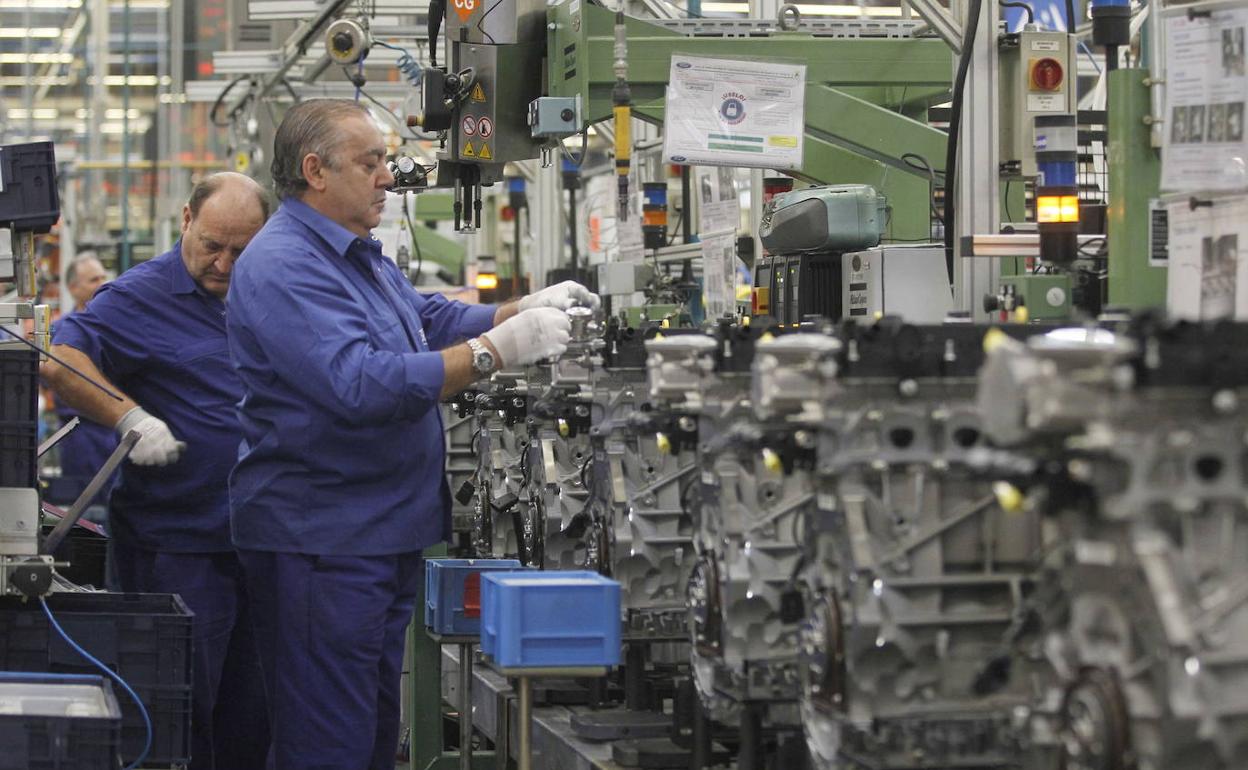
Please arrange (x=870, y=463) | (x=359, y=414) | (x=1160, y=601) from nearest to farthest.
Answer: (x=1160, y=601), (x=870, y=463), (x=359, y=414)

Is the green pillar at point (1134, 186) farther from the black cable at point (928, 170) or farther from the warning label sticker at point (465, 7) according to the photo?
the warning label sticker at point (465, 7)

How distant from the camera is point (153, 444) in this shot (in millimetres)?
4730

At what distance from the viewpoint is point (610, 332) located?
14.7 feet

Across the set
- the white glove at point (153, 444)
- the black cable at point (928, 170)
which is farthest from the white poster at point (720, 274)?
the white glove at point (153, 444)

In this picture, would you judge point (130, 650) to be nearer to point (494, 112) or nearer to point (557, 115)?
point (557, 115)

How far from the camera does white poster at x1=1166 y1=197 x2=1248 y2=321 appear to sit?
3.33 meters

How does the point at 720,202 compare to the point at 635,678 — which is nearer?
the point at 635,678

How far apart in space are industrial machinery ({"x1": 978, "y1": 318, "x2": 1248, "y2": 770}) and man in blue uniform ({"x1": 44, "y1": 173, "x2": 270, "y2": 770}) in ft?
10.6

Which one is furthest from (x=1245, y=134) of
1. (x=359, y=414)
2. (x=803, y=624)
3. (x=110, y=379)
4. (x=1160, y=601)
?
(x=110, y=379)

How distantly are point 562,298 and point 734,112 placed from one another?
129 centimetres

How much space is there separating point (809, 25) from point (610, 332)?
189cm

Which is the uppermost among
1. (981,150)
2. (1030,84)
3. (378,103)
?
(378,103)

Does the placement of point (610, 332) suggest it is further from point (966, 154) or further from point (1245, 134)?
point (1245, 134)

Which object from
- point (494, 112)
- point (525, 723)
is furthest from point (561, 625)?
point (494, 112)
